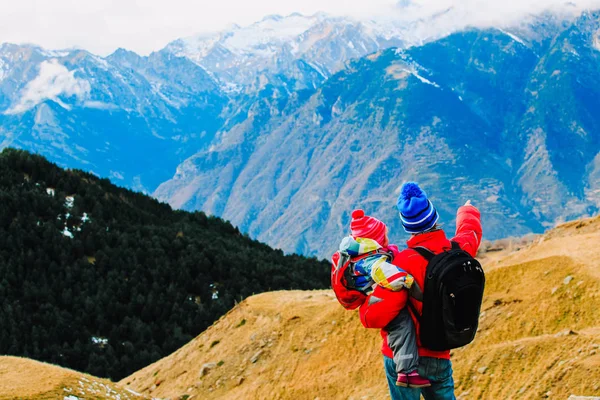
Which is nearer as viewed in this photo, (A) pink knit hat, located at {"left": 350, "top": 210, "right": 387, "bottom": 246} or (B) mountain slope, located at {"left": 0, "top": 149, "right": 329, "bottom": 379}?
(A) pink knit hat, located at {"left": 350, "top": 210, "right": 387, "bottom": 246}

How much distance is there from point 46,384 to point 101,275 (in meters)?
35.0

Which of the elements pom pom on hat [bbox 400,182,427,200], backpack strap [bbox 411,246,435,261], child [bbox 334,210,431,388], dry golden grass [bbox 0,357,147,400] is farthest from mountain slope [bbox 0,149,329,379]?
backpack strap [bbox 411,246,435,261]

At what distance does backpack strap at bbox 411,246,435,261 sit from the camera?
7408 mm

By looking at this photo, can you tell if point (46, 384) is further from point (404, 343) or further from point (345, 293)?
point (404, 343)

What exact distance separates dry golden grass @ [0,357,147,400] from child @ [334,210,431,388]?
8412 mm

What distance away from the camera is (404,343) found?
7379mm

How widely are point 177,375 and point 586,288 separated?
45.8 feet

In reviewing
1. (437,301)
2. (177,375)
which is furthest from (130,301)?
(437,301)

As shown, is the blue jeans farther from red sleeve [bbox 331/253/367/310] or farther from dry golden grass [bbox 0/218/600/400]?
dry golden grass [bbox 0/218/600/400]

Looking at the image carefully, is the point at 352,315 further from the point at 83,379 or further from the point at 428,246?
the point at 428,246

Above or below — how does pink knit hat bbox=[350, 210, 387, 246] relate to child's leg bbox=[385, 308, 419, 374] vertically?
above

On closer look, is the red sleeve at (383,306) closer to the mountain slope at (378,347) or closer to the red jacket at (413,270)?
the red jacket at (413,270)

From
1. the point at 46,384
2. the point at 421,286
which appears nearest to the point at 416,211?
the point at 421,286

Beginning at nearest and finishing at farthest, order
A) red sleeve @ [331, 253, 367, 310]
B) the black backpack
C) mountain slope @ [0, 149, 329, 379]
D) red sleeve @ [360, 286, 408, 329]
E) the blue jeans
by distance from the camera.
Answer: the black backpack, red sleeve @ [360, 286, 408, 329], the blue jeans, red sleeve @ [331, 253, 367, 310], mountain slope @ [0, 149, 329, 379]
